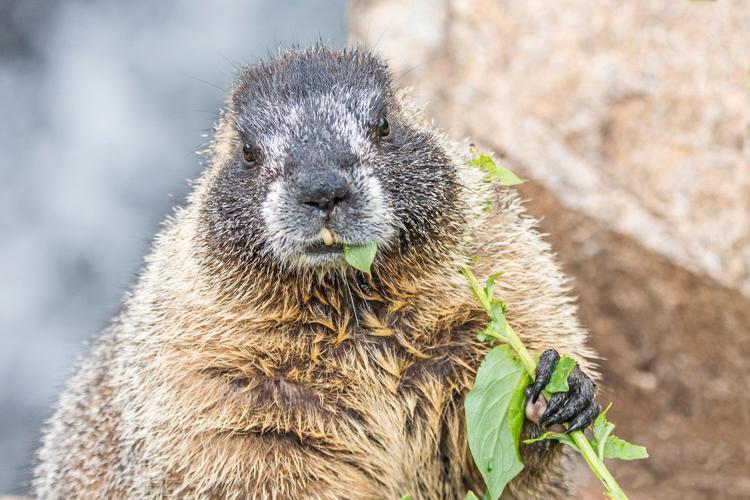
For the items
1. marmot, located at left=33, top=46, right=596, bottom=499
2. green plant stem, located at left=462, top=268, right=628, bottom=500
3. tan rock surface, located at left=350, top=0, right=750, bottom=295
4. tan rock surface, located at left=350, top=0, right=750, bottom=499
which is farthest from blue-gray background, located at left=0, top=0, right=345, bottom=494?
green plant stem, located at left=462, top=268, right=628, bottom=500

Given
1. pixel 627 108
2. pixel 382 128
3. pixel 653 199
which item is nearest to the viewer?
pixel 382 128

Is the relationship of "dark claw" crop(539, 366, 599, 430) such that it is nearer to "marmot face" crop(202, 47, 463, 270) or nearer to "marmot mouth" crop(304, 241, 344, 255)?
"marmot face" crop(202, 47, 463, 270)

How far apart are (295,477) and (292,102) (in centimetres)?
167

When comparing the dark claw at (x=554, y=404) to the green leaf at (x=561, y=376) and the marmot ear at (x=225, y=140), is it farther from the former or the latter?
the marmot ear at (x=225, y=140)

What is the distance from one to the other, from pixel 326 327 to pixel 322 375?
22 centimetres

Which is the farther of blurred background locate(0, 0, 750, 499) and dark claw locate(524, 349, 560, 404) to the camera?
blurred background locate(0, 0, 750, 499)

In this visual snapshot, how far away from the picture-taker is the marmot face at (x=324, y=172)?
3.64 meters

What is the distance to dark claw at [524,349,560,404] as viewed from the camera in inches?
151

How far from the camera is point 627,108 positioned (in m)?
6.75

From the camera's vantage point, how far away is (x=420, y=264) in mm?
4152

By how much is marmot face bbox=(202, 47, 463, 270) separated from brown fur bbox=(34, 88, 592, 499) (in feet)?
0.58

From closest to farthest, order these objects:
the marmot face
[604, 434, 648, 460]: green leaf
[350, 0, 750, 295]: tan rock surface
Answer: [604, 434, 648, 460]: green leaf, the marmot face, [350, 0, 750, 295]: tan rock surface

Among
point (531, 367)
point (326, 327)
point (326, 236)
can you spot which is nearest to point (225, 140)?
point (326, 327)

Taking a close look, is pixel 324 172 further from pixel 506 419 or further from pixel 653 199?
pixel 653 199
